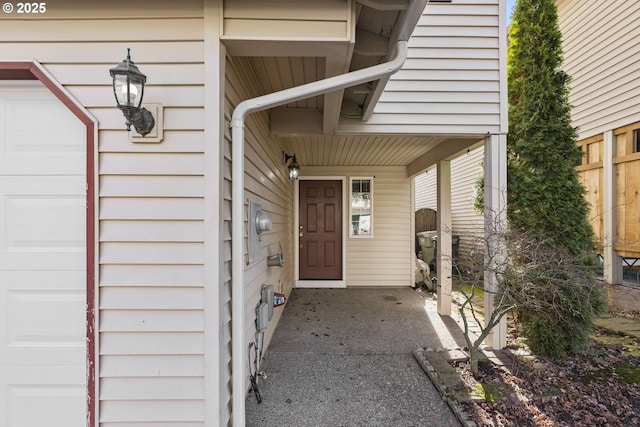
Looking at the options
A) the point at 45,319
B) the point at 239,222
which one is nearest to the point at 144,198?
the point at 239,222

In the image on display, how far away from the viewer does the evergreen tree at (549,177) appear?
107 inches

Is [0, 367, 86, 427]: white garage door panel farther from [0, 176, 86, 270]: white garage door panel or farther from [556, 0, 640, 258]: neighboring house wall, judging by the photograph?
[556, 0, 640, 258]: neighboring house wall

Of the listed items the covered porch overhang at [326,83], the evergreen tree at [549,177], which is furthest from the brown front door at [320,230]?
the evergreen tree at [549,177]

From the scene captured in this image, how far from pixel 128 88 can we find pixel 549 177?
3349mm

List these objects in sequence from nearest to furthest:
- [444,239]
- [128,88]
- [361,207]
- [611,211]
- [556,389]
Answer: [128,88]
[556,389]
[444,239]
[611,211]
[361,207]

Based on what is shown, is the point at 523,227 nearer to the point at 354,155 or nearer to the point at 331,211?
the point at 354,155

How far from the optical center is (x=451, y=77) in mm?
2984

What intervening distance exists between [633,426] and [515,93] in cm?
282

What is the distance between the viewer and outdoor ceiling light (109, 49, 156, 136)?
1.29 metres

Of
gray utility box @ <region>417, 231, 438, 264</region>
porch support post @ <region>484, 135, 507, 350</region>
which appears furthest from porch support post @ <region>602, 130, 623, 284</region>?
porch support post @ <region>484, 135, 507, 350</region>

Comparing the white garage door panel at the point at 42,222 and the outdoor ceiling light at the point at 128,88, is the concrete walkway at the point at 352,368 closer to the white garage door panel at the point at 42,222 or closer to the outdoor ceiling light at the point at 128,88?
the white garage door panel at the point at 42,222

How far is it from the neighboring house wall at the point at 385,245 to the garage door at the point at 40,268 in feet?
14.5

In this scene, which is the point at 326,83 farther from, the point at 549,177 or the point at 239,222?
the point at 549,177

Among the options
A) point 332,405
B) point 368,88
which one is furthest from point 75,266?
point 368,88
